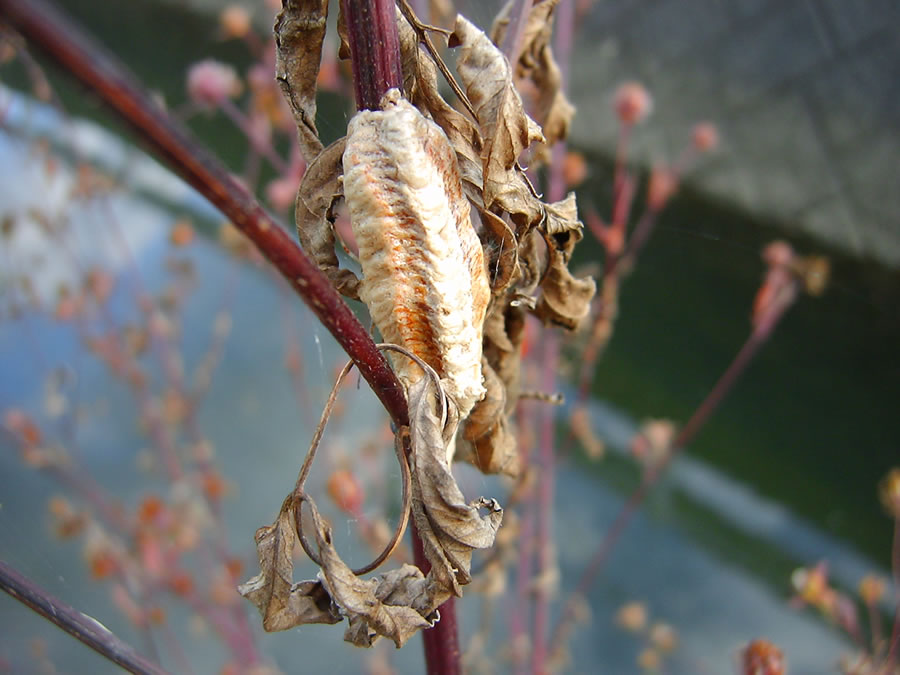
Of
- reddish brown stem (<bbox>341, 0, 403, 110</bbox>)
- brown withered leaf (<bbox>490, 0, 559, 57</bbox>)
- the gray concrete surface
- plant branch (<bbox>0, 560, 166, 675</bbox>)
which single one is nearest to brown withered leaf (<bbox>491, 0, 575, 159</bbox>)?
brown withered leaf (<bbox>490, 0, 559, 57</bbox>)

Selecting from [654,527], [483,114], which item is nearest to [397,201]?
[483,114]

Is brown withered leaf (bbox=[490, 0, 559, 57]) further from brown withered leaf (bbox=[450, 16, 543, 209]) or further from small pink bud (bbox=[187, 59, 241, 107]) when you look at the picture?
small pink bud (bbox=[187, 59, 241, 107])

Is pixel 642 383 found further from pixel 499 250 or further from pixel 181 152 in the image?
pixel 181 152

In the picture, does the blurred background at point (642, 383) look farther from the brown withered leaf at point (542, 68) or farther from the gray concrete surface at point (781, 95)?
the brown withered leaf at point (542, 68)

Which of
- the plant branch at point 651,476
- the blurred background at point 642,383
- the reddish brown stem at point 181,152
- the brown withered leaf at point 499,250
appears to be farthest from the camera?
the blurred background at point 642,383

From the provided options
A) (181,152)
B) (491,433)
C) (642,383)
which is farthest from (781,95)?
(181,152)

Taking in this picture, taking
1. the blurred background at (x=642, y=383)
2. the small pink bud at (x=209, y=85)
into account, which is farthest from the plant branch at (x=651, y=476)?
the small pink bud at (x=209, y=85)
